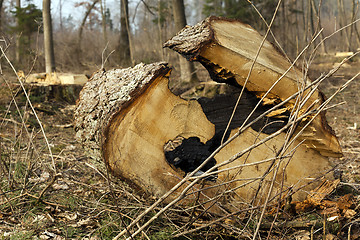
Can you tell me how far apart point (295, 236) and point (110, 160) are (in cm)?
126

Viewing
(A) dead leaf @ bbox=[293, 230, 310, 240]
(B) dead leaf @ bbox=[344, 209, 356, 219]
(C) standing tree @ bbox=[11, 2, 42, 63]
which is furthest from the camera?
(C) standing tree @ bbox=[11, 2, 42, 63]

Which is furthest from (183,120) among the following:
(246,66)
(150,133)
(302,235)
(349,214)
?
(349,214)

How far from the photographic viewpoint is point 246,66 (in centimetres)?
227

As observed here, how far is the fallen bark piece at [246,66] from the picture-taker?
219 centimetres

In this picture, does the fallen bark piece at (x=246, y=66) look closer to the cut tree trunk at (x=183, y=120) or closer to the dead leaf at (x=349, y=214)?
the cut tree trunk at (x=183, y=120)

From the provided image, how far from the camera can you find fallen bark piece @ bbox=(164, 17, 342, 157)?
7.19 feet

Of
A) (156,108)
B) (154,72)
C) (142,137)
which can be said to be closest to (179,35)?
(154,72)

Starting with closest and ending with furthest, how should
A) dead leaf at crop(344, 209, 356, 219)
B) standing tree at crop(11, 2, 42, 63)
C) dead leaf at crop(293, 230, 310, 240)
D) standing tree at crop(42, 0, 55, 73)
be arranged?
dead leaf at crop(293, 230, 310, 240)
dead leaf at crop(344, 209, 356, 219)
standing tree at crop(42, 0, 55, 73)
standing tree at crop(11, 2, 42, 63)

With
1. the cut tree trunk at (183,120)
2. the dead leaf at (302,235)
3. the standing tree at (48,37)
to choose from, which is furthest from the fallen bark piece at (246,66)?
the standing tree at (48,37)

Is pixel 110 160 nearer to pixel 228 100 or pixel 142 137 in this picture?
pixel 142 137

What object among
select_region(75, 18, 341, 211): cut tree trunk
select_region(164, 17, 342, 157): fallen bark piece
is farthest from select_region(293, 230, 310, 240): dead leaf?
select_region(164, 17, 342, 157): fallen bark piece

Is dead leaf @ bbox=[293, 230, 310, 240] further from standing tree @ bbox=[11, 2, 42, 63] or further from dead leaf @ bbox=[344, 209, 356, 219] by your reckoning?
standing tree @ bbox=[11, 2, 42, 63]

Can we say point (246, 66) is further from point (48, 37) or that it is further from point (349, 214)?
point (48, 37)

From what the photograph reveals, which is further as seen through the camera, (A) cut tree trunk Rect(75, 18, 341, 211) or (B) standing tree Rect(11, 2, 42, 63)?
(B) standing tree Rect(11, 2, 42, 63)
